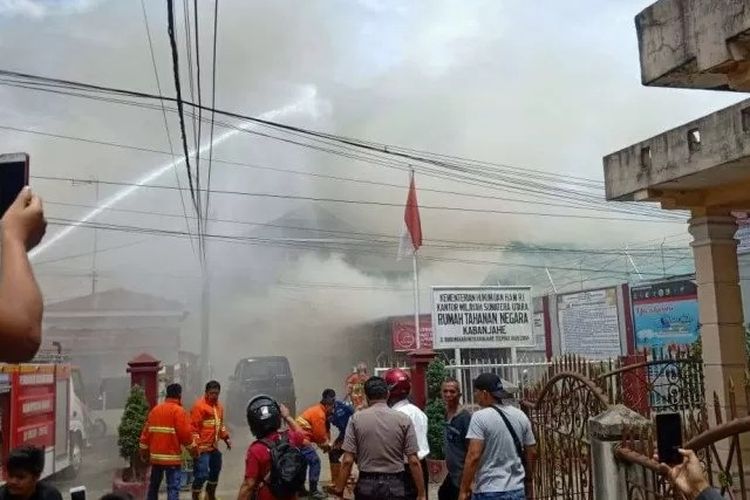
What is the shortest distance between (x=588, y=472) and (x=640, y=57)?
3.25 metres

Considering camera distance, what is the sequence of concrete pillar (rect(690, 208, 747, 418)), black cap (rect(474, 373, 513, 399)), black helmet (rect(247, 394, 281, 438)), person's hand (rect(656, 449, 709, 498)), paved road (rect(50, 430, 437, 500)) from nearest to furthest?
person's hand (rect(656, 449, 709, 498))
black helmet (rect(247, 394, 281, 438))
black cap (rect(474, 373, 513, 399))
concrete pillar (rect(690, 208, 747, 418))
paved road (rect(50, 430, 437, 500))

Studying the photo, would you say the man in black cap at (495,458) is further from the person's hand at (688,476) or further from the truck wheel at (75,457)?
the truck wheel at (75,457)

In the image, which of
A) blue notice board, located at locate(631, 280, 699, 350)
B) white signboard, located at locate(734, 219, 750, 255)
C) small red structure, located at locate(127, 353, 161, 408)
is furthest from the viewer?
blue notice board, located at locate(631, 280, 699, 350)

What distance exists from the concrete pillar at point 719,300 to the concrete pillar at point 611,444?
3.02 m

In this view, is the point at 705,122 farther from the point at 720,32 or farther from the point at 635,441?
the point at 635,441

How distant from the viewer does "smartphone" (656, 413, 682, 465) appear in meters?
2.10

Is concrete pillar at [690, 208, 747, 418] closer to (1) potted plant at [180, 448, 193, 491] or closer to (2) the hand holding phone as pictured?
(2) the hand holding phone

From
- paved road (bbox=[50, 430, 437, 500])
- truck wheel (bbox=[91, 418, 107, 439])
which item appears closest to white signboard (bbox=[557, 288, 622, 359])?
paved road (bbox=[50, 430, 437, 500])

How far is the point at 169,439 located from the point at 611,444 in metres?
5.63

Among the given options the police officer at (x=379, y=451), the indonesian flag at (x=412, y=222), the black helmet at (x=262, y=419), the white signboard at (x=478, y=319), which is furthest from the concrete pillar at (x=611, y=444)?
the indonesian flag at (x=412, y=222)

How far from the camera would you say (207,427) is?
8.77 meters

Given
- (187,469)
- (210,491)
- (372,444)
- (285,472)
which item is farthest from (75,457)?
(285,472)

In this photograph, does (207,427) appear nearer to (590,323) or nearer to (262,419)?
(262,419)

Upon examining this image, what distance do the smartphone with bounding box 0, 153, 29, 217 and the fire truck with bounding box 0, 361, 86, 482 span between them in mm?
7584
